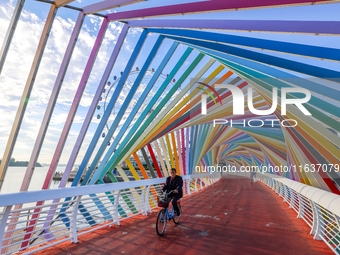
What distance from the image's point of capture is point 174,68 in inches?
467

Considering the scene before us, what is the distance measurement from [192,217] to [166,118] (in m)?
7.40

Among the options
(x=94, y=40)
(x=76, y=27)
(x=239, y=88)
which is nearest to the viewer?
(x=76, y=27)

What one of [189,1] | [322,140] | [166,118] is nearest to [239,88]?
[166,118]

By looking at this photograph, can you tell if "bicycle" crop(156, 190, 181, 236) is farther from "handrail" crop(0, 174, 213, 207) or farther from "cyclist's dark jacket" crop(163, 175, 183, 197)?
"handrail" crop(0, 174, 213, 207)

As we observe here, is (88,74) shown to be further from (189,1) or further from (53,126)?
(189,1)

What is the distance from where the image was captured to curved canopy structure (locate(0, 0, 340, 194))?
5.14 metres

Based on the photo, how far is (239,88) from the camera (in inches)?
559

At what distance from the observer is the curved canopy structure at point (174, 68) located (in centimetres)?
514

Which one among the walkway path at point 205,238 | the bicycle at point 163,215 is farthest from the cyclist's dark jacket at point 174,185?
the walkway path at point 205,238

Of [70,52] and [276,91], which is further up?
[70,52]
